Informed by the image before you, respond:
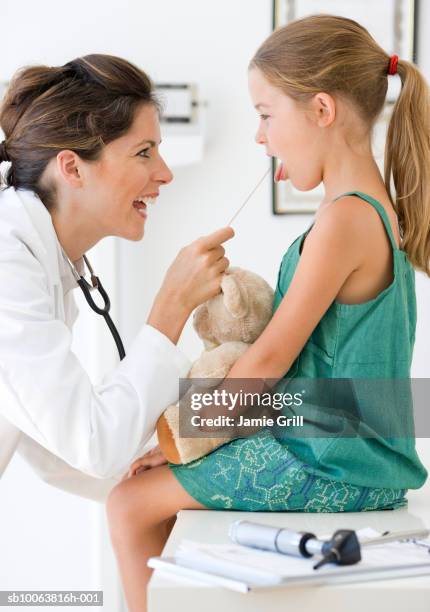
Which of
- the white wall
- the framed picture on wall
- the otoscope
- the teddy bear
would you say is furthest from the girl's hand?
the framed picture on wall

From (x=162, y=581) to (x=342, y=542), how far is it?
8.4 inches

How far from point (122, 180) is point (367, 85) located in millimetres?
488

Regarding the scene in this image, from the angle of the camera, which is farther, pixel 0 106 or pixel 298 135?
pixel 0 106

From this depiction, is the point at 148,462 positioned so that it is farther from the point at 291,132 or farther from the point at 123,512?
the point at 291,132

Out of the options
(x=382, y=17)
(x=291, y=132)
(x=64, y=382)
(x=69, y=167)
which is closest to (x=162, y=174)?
(x=69, y=167)

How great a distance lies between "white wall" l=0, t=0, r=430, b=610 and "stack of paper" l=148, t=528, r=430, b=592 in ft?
5.14

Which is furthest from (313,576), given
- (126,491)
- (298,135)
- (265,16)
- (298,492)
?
(265,16)

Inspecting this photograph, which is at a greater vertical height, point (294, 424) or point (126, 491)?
point (294, 424)

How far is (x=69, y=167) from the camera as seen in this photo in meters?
1.59

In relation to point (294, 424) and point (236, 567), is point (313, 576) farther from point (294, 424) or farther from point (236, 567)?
point (294, 424)

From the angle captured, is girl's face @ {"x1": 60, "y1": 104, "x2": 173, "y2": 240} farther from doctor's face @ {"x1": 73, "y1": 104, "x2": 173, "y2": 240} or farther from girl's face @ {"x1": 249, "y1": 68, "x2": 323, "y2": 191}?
girl's face @ {"x1": 249, "y1": 68, "x2": 323, "y2": 191}

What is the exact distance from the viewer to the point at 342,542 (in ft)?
3.21

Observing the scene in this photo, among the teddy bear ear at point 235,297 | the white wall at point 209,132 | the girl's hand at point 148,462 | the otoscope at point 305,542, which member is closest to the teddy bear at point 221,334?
the teddy bear ear at point 235,297

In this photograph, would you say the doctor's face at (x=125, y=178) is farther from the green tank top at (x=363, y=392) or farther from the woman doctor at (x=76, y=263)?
the green tank top at (x=363, y=392)
